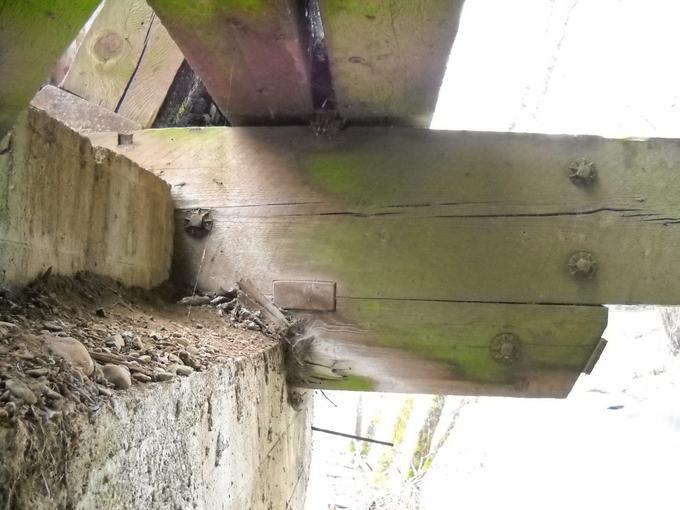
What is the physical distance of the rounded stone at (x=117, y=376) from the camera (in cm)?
62

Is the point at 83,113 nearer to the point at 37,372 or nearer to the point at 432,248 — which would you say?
the point at 432,248

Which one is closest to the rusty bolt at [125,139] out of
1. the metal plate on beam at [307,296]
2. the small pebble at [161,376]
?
the metal plate on beam at [307,296]

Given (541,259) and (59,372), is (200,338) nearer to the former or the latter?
(59,372)

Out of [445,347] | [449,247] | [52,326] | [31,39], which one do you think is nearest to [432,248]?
[449,247]

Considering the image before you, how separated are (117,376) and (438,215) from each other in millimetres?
934

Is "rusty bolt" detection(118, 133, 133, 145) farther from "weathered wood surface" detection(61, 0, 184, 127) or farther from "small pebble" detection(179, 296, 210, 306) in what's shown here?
"small pebble" detection(179, 296, 210, 306)

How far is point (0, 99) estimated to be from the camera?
66 cm

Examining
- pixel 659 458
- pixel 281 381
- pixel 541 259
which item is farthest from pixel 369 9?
pixel 659 458

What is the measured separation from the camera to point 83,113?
157 cm

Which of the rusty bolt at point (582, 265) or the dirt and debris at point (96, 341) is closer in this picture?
the dirt and debris at point (96, 341)

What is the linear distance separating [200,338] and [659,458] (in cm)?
406

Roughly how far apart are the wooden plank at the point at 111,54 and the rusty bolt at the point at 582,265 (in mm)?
1162

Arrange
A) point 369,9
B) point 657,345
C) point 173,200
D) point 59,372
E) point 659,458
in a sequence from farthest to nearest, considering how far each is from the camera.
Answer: point 657,345 < point 659,458 < point 173,200 < point 369,9 < point 59,372

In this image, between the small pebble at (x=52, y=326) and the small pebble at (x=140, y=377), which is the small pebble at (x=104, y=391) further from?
the small pebble at (x=52, y=326)
